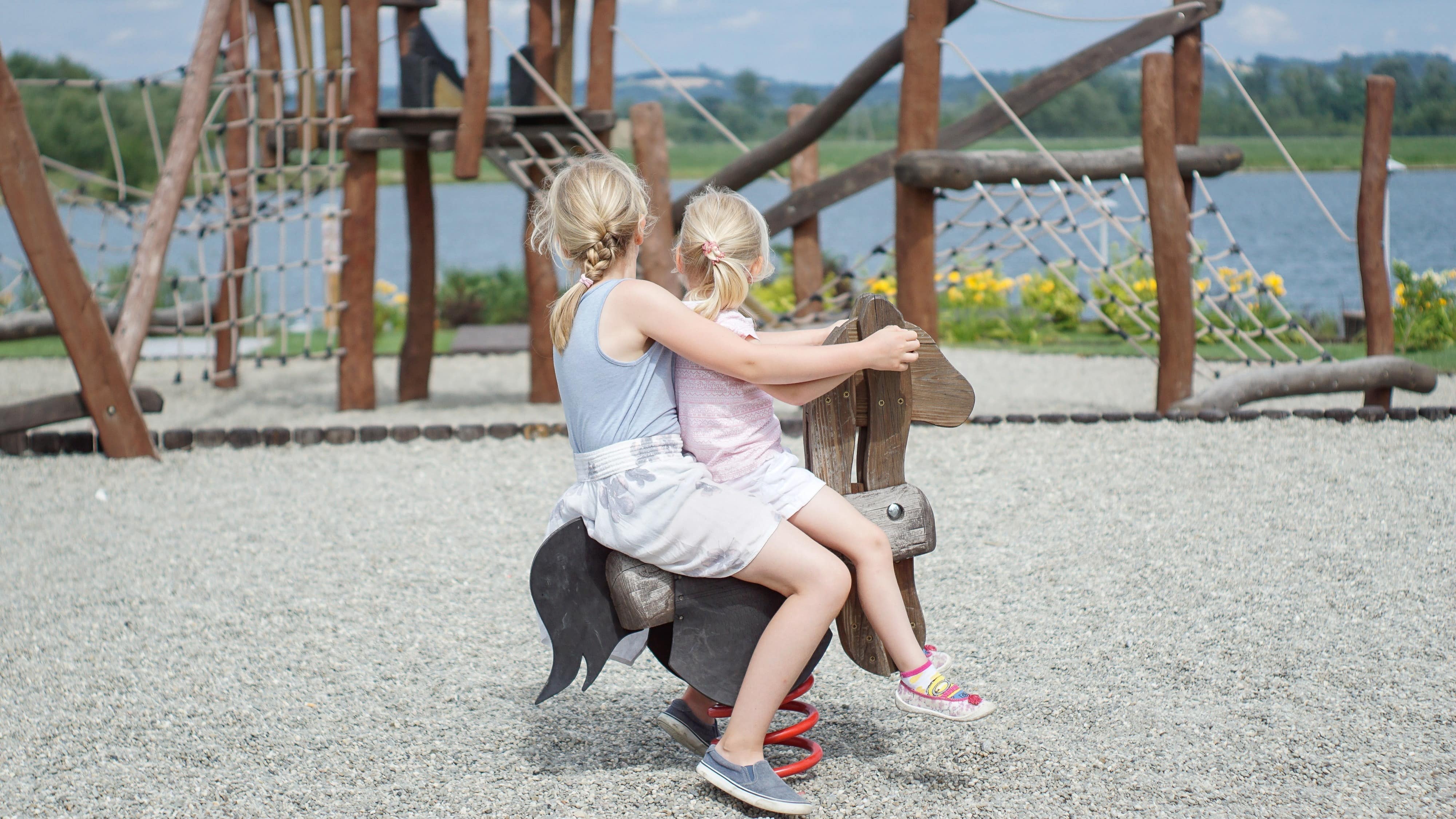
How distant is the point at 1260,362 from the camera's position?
7.20 m

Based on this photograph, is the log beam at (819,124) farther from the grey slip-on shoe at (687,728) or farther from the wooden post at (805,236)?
the grey slip-on shoe at (687,728)

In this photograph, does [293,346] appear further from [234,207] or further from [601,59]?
[601,59]

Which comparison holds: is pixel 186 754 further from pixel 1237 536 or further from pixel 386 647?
pixel 1237 536

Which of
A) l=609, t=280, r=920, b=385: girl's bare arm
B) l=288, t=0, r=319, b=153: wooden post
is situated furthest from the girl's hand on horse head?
l=288, t=0, r=319, b=153: wooden post

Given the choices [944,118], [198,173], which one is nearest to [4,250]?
[198,173]

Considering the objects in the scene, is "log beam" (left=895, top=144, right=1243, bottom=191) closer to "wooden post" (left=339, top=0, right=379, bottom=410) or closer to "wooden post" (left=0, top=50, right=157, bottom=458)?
"wooden post" (left=339, top=0, right=379, bottom=410)

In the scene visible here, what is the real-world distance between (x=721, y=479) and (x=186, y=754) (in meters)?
1.41

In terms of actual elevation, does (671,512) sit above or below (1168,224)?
below

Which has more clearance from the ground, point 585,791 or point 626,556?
point 626,556

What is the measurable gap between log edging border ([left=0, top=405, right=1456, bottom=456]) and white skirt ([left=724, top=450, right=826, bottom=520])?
363 centimetres

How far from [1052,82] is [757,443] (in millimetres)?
5486

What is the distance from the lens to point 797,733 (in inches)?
99.7

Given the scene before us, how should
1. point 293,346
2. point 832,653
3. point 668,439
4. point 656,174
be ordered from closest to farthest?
point 668,439 < point 832,653 < point 656,174 < point 293,346

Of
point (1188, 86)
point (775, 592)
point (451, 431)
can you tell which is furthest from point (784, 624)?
point (1188, 86)
